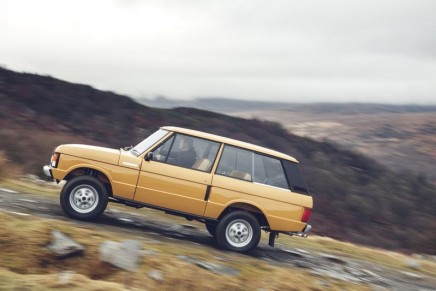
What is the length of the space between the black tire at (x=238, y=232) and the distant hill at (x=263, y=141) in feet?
49.0

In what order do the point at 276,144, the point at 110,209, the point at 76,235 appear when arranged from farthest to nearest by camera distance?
the point at 276,144, the point at 110,209, the point at 76,235

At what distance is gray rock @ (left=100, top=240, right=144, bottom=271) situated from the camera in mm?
8131

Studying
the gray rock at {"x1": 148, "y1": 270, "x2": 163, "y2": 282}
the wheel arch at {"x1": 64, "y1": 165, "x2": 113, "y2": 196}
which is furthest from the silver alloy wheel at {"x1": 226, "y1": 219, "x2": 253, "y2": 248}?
the gray rock at {"x1": 148, "y1": 270, "x2": 163, "y2": 282}

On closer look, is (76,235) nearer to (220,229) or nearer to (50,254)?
(50,254)

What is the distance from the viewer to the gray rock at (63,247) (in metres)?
8.08

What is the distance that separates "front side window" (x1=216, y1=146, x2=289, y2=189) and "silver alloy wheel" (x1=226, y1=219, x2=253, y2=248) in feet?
2.67

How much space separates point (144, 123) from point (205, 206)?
28.4 meters

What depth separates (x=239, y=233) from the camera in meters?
10.5

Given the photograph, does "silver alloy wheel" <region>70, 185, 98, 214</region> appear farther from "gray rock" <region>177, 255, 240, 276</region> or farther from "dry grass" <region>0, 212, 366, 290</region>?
"gray rock" <region>177, 255, 240, 276</region>

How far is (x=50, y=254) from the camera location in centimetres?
802

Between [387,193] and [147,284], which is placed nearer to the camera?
[147,284]

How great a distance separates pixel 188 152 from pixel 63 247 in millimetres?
3079

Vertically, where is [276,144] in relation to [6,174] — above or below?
above

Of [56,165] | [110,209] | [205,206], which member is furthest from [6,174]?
[205,206]
